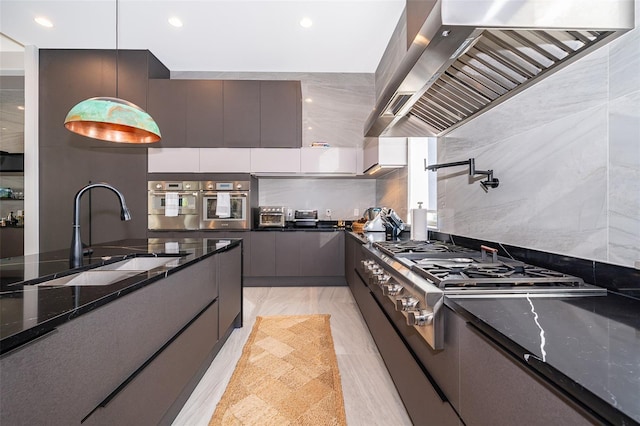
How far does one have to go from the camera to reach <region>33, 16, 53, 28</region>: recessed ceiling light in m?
3.15

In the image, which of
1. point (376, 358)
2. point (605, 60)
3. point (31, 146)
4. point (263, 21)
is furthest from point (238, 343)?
point (31, 146)

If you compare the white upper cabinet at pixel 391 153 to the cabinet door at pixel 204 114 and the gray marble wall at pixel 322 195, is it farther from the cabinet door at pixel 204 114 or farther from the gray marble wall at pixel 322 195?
the cabinet door at pixel 204 114

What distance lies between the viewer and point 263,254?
12.4 ft

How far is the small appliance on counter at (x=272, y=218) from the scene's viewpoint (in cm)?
395

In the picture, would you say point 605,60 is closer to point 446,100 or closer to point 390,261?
point 446,100

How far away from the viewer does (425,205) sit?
2.89 m

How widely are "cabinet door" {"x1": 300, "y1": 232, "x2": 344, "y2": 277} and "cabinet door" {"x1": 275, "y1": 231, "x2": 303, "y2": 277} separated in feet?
0.22

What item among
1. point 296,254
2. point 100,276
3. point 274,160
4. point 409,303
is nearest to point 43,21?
point 274,160

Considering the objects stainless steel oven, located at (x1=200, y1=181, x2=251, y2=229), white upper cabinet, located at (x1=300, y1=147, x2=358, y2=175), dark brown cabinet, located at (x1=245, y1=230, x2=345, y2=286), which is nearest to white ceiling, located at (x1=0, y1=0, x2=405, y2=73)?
white upper cabinet, located at (x1=300, y1=147, x2=358, y2=175)

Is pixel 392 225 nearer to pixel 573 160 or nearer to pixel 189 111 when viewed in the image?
pixel 573 160

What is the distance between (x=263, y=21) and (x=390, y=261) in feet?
9.92

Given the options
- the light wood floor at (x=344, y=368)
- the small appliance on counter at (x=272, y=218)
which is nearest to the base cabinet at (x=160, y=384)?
the light wood floor at (x=344, y=368)

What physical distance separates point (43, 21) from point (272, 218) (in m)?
3.44

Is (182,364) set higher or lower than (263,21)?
lower
